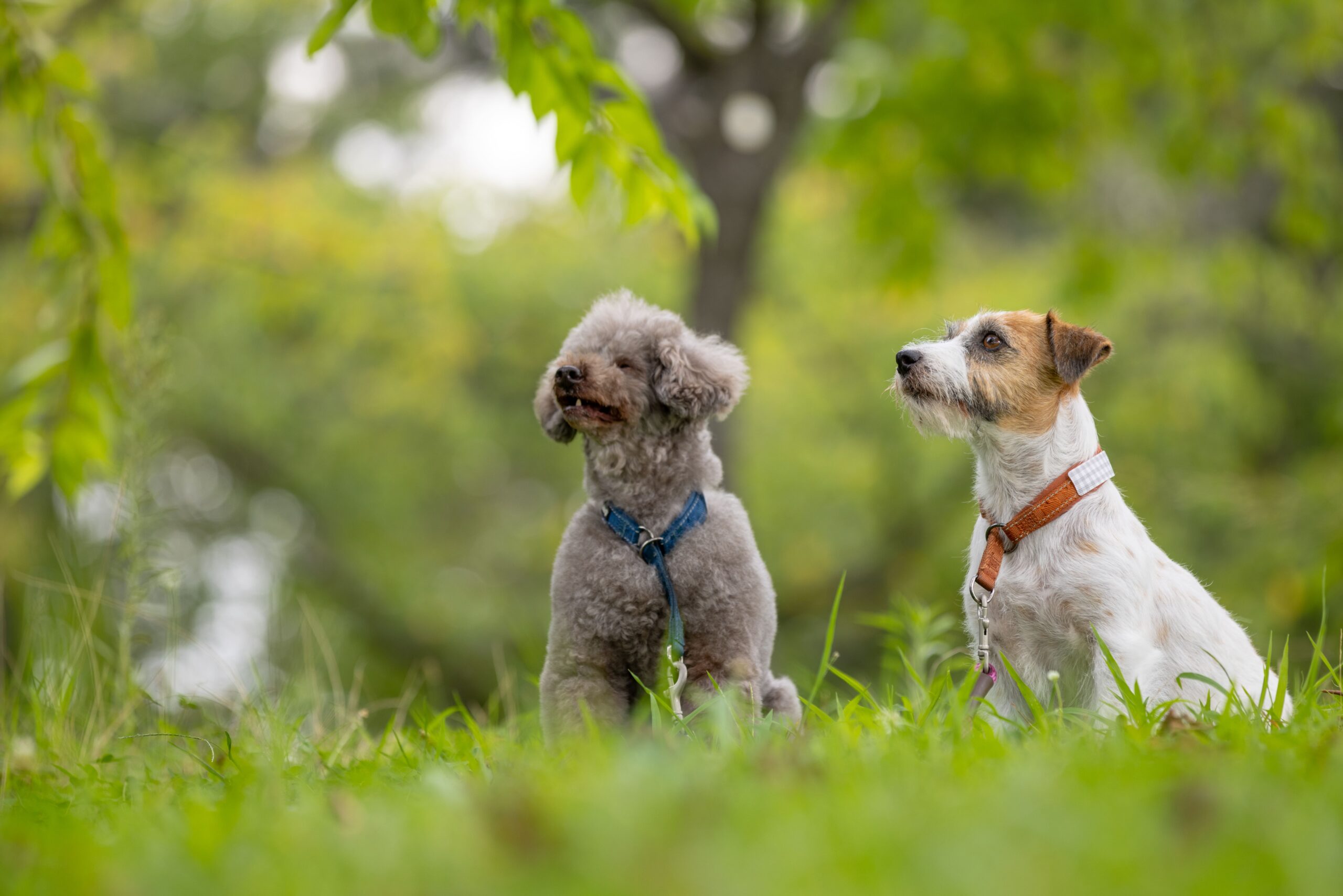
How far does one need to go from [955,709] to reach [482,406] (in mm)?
13573

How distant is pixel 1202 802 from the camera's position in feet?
5.45

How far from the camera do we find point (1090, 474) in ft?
10.5

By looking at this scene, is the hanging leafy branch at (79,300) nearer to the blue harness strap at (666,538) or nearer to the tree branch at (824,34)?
the blue harness strap at (666,538)

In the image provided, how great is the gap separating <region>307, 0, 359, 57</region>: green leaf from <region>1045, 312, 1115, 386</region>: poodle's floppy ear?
96.9 inches

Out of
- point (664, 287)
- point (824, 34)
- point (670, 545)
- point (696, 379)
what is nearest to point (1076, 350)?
point (696, 379)

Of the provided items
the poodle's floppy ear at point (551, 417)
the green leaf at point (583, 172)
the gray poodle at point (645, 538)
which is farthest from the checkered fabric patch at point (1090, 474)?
the green leaf at point (583, 172)

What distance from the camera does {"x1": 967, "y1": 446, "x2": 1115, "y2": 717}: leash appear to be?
3141mm

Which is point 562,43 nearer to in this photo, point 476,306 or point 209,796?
point 209,796

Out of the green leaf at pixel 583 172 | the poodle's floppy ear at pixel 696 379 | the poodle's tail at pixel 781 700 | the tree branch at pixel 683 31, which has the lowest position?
the poodle's tail at pixel 781 700

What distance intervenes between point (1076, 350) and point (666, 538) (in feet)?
4.42

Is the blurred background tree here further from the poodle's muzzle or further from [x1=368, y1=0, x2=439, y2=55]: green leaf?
the poodle's muzzle

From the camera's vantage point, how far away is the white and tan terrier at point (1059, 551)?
3.04 metres

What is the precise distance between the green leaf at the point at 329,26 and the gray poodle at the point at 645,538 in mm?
1223

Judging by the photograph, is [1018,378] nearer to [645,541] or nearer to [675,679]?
[645,541]
